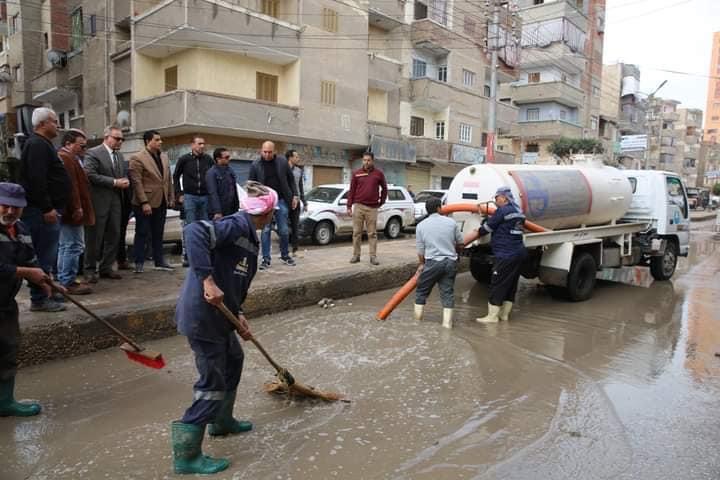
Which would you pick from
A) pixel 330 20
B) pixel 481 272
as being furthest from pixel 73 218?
pixel 330 20

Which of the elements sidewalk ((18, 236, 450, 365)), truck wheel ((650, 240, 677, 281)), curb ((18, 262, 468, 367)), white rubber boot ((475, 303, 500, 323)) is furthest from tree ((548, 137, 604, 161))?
white rubber boot ((475, 303, 500, 323))

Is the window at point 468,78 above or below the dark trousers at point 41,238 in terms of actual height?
above

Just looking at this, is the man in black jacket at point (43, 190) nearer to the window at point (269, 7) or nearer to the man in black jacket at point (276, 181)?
the man in black jacket at point (276, 181)

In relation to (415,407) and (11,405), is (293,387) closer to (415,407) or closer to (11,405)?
(415,407)

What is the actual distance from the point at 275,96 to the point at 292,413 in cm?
1831

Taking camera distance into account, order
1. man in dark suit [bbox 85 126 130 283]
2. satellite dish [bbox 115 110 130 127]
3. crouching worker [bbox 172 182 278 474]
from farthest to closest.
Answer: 1. satellite dish [bbox 115 110 130 127]
2. man in dark suit [bbox 85 126 130 283]
3. crouching worker [bbox 172 182 278 474]

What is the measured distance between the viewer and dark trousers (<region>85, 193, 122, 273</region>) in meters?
5.88

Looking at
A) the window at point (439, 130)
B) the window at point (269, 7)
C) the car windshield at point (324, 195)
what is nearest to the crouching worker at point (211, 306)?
the car windshield at point (324, 195)

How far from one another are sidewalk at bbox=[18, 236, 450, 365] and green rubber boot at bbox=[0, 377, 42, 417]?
99 cm

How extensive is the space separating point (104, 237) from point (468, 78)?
2649cm

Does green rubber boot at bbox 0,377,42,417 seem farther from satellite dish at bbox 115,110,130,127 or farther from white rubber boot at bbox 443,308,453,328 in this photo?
satellite dish at bbox 115,110,130,127

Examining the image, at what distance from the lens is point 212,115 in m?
17.2

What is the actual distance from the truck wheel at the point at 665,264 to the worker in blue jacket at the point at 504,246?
488cm

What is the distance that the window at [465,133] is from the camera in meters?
28.7
